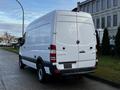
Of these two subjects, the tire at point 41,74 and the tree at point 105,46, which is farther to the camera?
the tree at point 105,46

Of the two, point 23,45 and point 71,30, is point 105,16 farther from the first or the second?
point 71,30

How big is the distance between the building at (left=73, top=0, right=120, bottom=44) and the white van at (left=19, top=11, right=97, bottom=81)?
26.3 metres

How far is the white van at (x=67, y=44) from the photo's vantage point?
962 centimetres

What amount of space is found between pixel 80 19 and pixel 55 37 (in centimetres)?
132

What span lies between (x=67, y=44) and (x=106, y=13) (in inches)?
1309

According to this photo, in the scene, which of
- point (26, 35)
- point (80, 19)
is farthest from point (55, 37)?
point (26, 35)

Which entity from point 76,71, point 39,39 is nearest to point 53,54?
point 76,71

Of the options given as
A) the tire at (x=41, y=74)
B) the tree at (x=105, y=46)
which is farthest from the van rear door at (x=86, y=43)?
the tree at (x=105, y=46)

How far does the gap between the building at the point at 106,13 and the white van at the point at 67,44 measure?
26260 millimetres

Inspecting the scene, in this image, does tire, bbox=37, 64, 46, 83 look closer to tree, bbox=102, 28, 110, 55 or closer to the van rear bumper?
the van rear bumper

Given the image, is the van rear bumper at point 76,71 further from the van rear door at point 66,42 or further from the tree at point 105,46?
the tree at point 105,46

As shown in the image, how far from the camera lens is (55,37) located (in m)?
A: 9.59

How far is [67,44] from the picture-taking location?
9789 mm

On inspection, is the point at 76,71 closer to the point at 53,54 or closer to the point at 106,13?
the point at 53,54
